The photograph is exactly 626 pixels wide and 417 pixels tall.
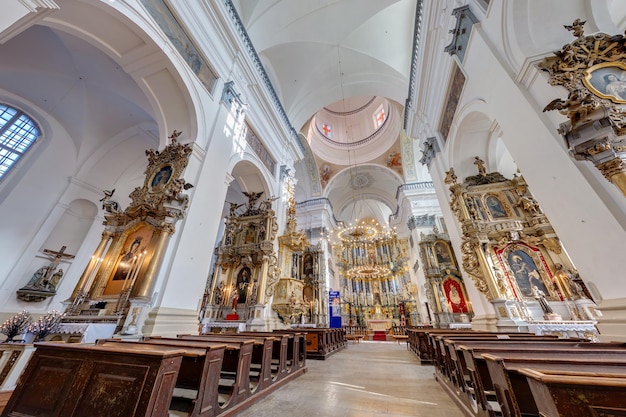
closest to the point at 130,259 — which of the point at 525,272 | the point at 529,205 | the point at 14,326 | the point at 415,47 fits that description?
the point at 14,326

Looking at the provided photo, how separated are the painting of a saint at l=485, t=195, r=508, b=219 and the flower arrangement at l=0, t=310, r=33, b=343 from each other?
9549mm

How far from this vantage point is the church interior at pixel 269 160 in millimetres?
2689

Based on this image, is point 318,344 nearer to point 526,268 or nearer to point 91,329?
point 91,329

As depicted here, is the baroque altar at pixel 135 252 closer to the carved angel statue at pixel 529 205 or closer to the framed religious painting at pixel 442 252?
the carved angel statue at pixel 529 205

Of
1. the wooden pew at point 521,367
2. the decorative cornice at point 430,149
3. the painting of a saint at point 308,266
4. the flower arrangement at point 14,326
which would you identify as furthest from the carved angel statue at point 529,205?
the flower arrangement at point 14,326

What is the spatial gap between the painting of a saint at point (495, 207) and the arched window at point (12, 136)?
1353cm

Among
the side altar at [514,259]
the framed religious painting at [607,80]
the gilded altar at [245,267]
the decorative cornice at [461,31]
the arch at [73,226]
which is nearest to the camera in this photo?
the framed religious painting at [607,80]

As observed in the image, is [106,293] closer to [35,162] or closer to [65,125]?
[35,162]

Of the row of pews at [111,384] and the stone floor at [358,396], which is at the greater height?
the row of pews at [111,384]

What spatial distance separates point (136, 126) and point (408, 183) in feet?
44.1

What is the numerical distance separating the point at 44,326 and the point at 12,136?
6855mm

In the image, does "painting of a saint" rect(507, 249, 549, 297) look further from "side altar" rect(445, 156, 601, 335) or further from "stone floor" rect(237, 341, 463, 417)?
"stone floor" rect(237, 341, 463, 417)

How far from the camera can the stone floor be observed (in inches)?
83.7

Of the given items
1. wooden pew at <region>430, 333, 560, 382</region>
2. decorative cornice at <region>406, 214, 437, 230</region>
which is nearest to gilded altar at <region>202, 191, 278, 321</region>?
wooden pew at <region>430, 333, 560, 382</region>
